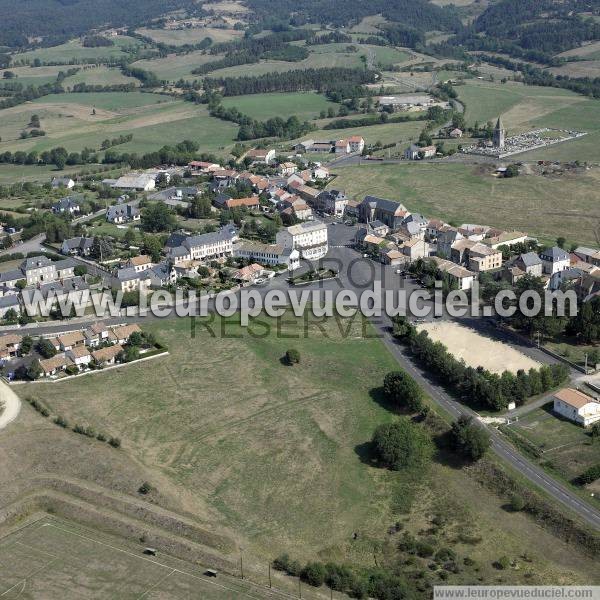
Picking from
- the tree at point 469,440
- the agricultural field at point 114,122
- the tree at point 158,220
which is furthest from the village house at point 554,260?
the agricultural field at point 114,122

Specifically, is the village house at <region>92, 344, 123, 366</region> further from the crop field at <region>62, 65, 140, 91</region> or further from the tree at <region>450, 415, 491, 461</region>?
the crop field at <region>62, 65, 140, 91</region>

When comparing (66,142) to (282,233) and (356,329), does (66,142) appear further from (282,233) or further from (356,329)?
(356,329)

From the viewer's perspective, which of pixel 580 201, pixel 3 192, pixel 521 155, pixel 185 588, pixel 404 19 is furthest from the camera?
pixel 404 19

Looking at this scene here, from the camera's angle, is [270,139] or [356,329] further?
[270,139]

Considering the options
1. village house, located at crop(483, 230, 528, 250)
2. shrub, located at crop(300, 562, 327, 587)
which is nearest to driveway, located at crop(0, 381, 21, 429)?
shrub, located at crop(300, 562, 327, 587)

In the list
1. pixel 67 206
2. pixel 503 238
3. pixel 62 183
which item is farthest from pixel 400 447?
pixel 62 183

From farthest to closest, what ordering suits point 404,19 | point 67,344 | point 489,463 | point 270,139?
point 404,19 < point 270,139 < point 67,344 < point 489,463

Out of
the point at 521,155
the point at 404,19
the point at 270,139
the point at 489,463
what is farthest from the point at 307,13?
the point at 489,463
